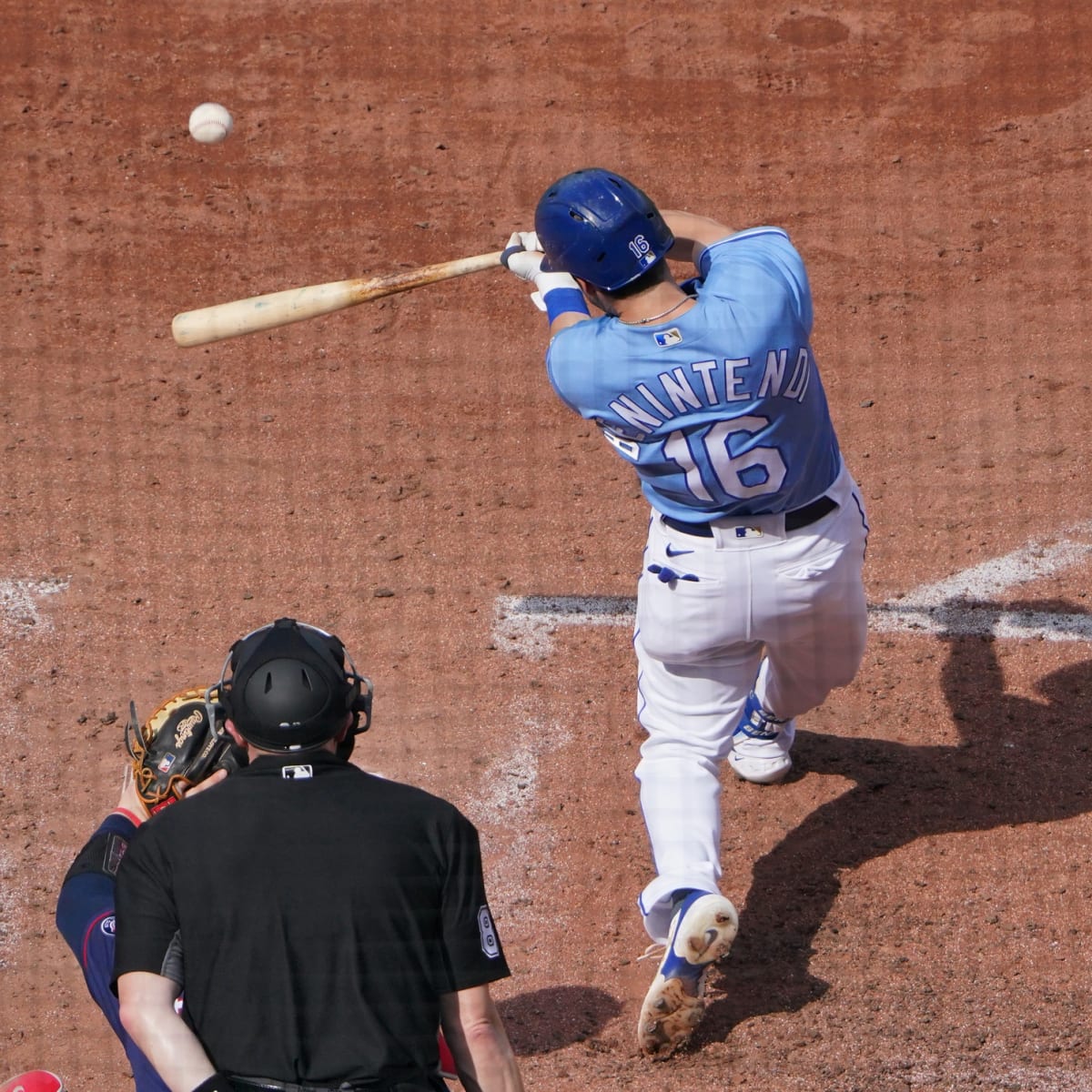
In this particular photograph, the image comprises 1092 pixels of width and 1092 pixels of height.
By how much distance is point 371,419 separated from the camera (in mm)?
5516

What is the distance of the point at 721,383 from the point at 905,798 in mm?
1506

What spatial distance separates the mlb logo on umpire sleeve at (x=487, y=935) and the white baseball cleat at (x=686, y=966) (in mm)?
906

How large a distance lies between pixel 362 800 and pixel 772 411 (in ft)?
4.23

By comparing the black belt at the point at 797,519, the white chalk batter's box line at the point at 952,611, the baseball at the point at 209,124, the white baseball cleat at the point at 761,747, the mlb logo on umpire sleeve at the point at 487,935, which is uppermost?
the baseball at the point at 209,124

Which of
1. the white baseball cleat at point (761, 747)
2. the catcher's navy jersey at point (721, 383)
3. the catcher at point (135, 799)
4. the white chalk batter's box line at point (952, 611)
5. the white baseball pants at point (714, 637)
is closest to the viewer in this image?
the catcher at point (135, 799)

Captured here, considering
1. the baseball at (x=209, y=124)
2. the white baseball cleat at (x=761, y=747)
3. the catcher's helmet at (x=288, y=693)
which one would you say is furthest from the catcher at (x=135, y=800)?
the baseball at (x=209, y=124)

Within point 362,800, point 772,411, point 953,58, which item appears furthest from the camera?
point 953,58

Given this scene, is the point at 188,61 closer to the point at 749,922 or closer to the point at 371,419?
the point at 371,419

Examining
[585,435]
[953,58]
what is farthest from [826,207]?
[585,435]

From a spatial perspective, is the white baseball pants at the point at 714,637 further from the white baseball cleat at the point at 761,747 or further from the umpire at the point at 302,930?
the umpire at the point at 302,930

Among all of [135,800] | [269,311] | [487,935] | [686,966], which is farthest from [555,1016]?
[269,311]

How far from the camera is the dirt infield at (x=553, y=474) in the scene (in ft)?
11.0

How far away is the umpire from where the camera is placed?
6.26 ft

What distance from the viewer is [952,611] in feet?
14.8
